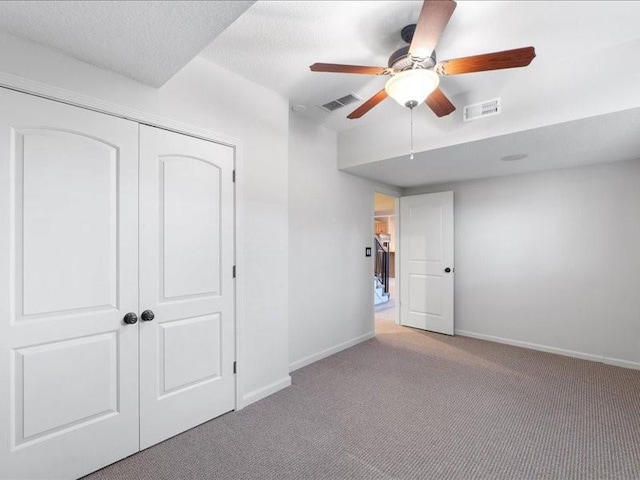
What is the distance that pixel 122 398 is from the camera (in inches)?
78.7

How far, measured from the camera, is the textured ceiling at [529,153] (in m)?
2.57

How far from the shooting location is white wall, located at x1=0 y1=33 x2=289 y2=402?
2.23 m

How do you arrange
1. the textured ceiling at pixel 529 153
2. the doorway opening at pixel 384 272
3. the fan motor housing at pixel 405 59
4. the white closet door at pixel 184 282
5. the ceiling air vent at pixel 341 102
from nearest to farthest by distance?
the fan motor housing at pixel 405 59
the white closet door at pixel 184 282
the textured ceiling at pixel 529 153
the ceiling air vent at pixel 341 102
the doorway opening at pixel 384 272

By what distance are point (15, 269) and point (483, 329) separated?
4.88 meters

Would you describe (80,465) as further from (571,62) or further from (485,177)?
(485,177)

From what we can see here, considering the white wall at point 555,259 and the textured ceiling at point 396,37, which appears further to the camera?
the white wall at point 555,259

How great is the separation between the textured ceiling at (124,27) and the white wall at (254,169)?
254mm

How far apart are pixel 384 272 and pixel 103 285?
653 cm

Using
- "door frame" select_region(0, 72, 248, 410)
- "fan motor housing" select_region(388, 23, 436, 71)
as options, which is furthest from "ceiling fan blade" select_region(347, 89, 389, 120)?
"door frame" select_region(0, 72, 248, 410)

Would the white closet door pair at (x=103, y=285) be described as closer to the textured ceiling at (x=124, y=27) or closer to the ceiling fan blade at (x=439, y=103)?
the textured ceiling at (x=124, y=27)

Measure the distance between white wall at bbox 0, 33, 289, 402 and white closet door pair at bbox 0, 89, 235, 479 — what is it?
17 centimetres

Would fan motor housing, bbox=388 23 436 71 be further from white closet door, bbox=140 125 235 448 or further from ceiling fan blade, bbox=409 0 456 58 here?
white closet door, bbox=140 125 235 448

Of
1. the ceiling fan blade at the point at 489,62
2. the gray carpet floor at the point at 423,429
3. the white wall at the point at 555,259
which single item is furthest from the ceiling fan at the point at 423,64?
the white wall at the point at 555,259

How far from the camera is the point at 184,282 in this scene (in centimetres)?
229
